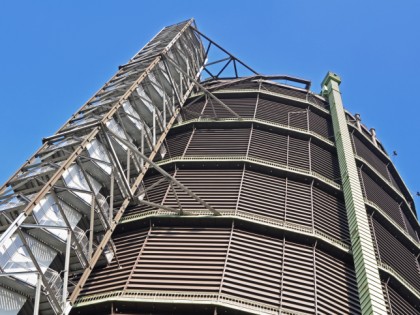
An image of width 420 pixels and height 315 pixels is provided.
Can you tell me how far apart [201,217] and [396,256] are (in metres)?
6.37

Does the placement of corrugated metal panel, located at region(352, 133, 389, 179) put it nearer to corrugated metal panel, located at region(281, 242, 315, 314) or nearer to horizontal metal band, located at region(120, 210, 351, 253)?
horizontal metal band, located at region(120, 210, 351, 253)

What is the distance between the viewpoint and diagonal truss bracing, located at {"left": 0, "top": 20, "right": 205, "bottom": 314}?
11.4m

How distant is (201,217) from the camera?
15.2 meters

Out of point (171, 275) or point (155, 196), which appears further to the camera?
point (155, 196)

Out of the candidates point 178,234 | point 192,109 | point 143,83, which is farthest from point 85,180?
point 192,109

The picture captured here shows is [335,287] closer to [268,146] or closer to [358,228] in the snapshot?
[358,228]

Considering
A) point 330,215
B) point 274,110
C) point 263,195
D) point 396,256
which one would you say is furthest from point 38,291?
point 274,110

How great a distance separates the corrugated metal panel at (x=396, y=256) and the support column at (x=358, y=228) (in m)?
1.11

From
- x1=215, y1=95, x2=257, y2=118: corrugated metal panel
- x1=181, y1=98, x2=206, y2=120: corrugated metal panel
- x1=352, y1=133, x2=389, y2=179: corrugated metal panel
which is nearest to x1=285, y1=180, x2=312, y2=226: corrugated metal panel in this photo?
x1=215, y1=95, x2=257, y2=118: corrugated metal panel

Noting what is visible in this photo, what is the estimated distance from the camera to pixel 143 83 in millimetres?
20438

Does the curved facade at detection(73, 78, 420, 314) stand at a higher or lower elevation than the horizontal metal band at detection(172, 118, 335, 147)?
lower

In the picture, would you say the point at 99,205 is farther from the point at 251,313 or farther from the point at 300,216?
the point at 300,216

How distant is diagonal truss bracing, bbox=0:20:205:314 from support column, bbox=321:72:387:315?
19.7 feet

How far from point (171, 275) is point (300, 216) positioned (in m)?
4.50
